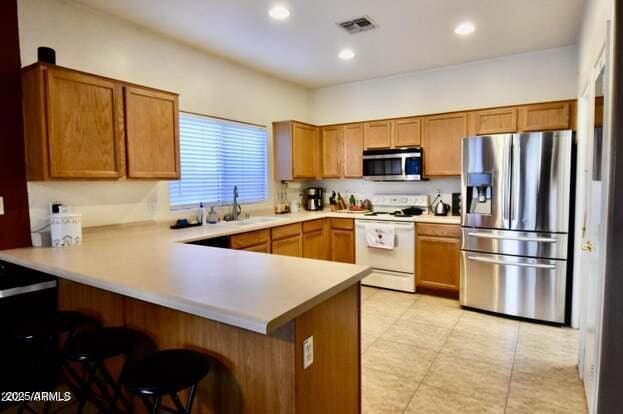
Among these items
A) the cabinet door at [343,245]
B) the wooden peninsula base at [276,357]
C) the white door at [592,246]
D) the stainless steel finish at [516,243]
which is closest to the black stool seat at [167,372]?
the wooden peninsula base at [276,357]

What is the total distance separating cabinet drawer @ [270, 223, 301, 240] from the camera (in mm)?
3901

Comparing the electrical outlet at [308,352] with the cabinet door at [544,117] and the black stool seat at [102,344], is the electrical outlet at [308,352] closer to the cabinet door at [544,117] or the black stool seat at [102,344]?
the black stool seat at [102,344]

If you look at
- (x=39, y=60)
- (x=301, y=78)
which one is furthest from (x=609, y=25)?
(x=301, y=78)

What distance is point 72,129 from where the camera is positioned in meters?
2.51

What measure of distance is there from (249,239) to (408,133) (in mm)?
2472

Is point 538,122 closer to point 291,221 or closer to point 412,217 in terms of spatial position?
point 412,217

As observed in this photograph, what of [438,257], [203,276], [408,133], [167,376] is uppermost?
[408,133]

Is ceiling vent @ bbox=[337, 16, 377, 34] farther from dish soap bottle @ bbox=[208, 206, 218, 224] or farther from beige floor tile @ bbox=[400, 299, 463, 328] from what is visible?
beige floor tile @ bbox=[400, 299, 463, 328]

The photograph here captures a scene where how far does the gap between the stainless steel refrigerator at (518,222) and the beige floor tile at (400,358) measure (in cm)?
119

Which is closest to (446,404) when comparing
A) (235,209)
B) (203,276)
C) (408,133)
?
(203,276)

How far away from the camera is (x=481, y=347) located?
2945mm

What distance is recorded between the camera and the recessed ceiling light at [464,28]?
10.8 feet

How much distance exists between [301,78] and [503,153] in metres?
2.78

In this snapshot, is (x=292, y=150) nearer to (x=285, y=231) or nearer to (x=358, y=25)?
(x=285, y=231)
